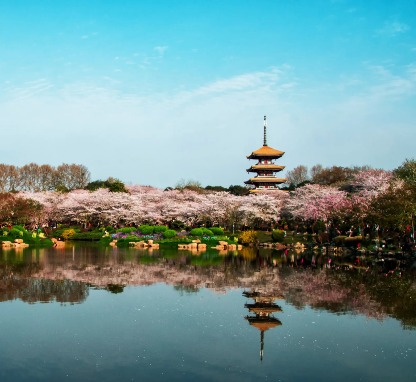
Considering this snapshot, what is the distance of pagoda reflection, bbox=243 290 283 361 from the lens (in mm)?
14406

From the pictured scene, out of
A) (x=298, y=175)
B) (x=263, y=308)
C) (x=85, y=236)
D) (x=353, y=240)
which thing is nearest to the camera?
(x=263, y=308)

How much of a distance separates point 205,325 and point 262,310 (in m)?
2.78

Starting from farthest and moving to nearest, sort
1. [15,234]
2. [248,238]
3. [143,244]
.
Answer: [248,238] → [143,244] → [15,234]

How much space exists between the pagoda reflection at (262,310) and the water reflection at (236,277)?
0.18 metres

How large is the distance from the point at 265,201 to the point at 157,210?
13839 millimetres

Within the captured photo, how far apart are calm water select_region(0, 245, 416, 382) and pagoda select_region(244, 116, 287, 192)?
4217cm

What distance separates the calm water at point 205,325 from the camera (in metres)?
10.7

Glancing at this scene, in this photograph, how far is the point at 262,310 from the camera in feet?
54.1

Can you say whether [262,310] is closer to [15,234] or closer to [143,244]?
[143,244]

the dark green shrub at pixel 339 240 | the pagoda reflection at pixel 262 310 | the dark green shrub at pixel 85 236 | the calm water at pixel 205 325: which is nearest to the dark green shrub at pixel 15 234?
the dark green shrub at pixel 85 236

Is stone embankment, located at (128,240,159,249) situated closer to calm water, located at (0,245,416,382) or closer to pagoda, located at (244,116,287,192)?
calm water, located at (0,245,416,382)

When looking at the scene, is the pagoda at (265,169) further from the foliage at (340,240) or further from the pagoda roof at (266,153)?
the foliage at (340,240)

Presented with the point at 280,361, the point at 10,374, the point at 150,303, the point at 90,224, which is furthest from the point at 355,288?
the point at 90,224

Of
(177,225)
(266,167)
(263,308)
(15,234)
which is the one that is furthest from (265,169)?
(263,308)
